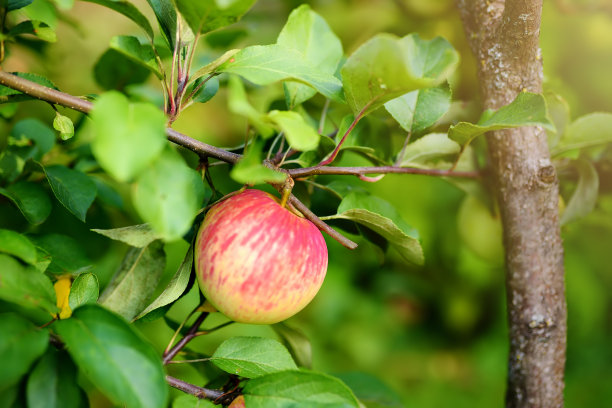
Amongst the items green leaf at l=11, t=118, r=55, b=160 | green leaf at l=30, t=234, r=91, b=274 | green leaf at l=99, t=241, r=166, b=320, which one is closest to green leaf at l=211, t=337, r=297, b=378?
green leaf at l=99, t=241, r=166, b=320

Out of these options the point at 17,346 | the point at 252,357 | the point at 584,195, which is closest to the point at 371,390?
the point at 252,357

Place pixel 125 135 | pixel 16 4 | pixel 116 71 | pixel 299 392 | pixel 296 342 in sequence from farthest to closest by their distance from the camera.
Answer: pixel 116 71, pixel 296 342, pixel 16 4, pixel 299 392, pixel 125 135

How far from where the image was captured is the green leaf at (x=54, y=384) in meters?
0.41

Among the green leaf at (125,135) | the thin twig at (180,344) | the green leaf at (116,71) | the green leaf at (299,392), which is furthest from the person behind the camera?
the green leaf at (116,71)

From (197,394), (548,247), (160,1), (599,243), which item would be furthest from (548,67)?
(197,394)

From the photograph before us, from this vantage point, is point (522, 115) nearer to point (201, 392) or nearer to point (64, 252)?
point (201, 392)

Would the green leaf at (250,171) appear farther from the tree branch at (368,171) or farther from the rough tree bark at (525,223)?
the rough tree bark at (525,223)

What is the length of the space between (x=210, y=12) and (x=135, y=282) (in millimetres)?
315

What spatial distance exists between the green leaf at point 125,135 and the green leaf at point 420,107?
0.33 meters

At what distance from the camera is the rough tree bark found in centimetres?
61

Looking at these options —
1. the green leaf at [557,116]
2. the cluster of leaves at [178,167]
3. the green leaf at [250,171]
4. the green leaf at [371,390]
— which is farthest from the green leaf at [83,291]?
the green leaf at [557,116]

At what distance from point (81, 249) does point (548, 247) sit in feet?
1.94

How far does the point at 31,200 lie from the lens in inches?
24.9

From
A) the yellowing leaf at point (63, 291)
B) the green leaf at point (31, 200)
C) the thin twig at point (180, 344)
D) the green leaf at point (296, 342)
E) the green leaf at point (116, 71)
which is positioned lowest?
the yellowing leaf at point (63, 291)
